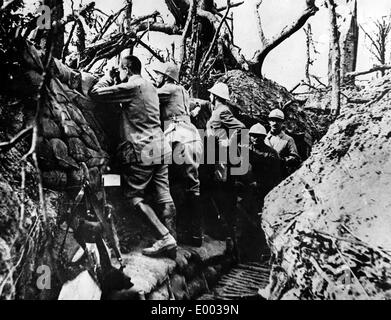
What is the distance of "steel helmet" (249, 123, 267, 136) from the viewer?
17.7 feet

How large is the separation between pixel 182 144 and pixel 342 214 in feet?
5.70

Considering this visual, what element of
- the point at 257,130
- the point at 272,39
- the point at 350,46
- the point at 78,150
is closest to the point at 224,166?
the point at 257,130

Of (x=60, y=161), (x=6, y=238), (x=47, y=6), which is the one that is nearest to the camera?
(x=6, y=238)

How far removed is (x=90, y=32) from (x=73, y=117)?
2.36m

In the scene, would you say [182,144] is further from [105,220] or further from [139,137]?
[105,220]

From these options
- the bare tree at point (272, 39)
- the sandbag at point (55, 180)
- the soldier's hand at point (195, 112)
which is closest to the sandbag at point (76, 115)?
the sandbag at point (55, 180)

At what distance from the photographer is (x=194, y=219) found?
395 cm

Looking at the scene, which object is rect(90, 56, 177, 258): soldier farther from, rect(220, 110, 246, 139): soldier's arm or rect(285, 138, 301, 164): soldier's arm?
rect(285, 138, 301, 164): soldier's arm

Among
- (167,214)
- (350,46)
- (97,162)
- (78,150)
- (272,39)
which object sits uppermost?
(272,39)

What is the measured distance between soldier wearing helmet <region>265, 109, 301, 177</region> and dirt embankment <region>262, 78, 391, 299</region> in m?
1.43

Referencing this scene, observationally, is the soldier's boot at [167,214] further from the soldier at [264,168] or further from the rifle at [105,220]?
the soldier at [264,168]

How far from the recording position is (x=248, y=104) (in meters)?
5.96
